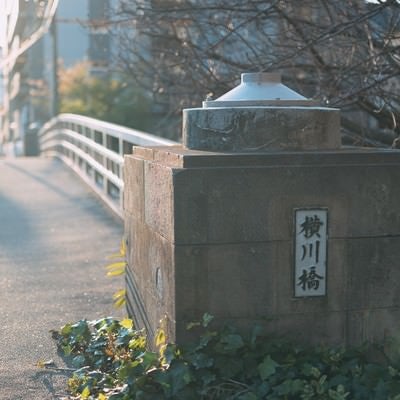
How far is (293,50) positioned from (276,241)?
408 cm

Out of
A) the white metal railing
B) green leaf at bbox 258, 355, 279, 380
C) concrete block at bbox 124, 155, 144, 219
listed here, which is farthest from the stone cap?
the white metal railing

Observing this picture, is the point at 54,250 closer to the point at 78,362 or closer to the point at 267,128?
the point at 78,362

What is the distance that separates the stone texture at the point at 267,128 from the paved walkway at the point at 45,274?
1.67 meters

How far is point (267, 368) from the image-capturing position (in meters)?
3.91

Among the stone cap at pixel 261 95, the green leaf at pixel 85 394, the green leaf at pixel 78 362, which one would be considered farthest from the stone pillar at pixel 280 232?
the green leaf at pixel 78 362

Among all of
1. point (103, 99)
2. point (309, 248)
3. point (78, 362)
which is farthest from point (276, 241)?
point (103, 99)

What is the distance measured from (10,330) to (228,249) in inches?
90.7


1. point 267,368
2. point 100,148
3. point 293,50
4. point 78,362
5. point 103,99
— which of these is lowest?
point 78,362

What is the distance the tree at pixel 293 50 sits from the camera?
22.5ft

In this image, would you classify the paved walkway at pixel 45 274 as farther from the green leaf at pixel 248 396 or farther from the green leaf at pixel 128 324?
the green leaf at pixel 248 396

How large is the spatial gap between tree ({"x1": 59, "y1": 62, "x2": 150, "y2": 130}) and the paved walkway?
14.1 m

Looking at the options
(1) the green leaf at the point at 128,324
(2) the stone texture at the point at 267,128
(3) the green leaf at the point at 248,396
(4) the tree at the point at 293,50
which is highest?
(4) the tree at the point at 293,50

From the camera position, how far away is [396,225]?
4336 mm

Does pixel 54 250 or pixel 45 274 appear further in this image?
pixel 54 250
